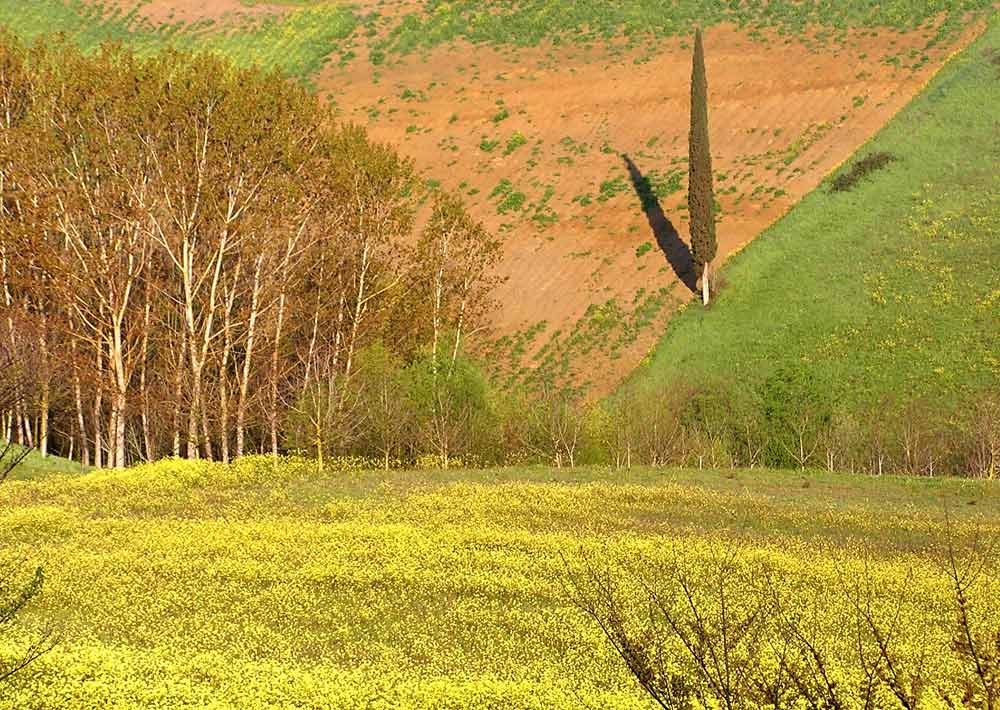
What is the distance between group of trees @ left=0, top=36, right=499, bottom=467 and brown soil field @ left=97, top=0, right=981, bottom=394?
1076 centimetres

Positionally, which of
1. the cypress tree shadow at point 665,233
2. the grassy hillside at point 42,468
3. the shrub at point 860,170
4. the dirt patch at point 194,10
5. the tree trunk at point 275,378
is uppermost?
the dirt patch at point 194,10

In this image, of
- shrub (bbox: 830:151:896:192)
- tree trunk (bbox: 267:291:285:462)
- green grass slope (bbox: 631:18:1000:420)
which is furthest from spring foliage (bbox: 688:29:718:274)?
tree trunk (bbox: 267:291:285:462)

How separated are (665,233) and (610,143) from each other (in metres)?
19.6

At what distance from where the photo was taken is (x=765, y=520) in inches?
1330

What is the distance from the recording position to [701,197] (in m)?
66.0

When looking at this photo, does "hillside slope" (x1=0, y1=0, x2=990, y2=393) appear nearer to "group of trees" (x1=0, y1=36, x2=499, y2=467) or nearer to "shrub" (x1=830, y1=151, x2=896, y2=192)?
"shrub" (x1=830, y1=151, x2=896, y2=192)

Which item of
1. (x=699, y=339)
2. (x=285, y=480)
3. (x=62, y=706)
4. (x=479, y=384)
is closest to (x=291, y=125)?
(x=479, y=384)

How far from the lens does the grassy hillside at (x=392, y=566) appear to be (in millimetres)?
16891

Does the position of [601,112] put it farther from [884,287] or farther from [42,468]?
[42,468]

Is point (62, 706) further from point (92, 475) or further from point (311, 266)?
point (311, 266)

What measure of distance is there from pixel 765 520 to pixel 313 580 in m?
15.3

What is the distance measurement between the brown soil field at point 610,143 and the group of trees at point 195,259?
35.3ft

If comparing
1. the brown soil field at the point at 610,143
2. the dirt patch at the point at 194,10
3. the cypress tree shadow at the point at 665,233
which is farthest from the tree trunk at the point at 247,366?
the dirt patch at the point at 194,10

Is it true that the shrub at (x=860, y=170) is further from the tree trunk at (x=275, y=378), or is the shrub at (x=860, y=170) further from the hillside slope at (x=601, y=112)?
the tree trunk at (x=275, y=378)
